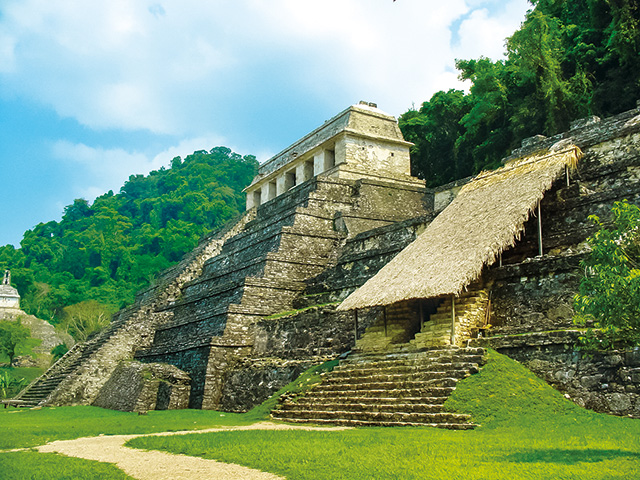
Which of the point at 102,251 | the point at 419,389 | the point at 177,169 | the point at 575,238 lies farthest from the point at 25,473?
the point at 177,169

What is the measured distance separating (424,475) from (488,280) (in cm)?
568

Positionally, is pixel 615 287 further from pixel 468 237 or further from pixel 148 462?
pixel 468 237

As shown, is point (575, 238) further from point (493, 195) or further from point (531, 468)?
point (531, 468)

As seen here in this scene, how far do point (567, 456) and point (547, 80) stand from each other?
1580 cm

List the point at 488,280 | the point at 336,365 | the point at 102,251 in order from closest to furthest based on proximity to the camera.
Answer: the point at 488,280, the point at 336,365, the point at 102,251

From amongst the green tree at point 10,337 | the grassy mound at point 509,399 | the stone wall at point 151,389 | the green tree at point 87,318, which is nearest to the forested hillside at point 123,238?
the green tree at point 87,318

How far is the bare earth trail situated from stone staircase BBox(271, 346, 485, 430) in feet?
2.26

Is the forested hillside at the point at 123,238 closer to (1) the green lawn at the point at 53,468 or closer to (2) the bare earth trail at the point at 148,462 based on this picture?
(2) the bare earth trail at the point at 148,462

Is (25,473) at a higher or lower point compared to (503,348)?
lower

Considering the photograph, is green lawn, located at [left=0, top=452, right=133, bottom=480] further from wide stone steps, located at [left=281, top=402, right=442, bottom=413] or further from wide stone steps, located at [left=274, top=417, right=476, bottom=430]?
wide stone steps, located at [left=281, top=402, right=442, bottom=413]

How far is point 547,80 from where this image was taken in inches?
744

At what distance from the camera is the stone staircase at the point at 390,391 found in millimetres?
7961

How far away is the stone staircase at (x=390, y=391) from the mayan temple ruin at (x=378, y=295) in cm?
2

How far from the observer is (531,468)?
4.83 metres
